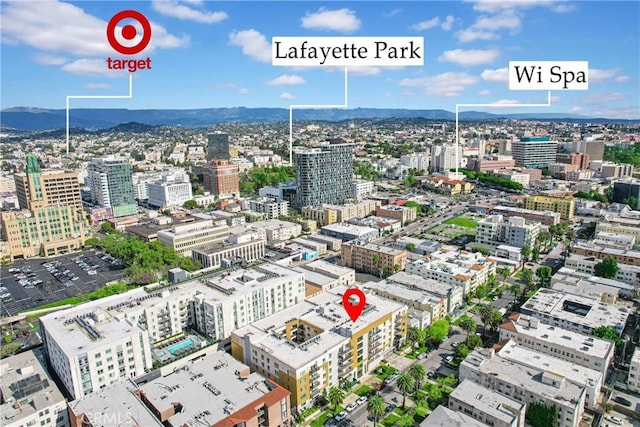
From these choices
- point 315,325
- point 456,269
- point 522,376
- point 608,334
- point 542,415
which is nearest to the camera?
point 542,415

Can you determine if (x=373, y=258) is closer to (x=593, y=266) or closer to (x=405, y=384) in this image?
(x=405, y=384)

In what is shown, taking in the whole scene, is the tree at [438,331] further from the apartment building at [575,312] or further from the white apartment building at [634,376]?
the white apartment building at [634,376]

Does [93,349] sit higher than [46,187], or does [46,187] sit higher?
[46,187]

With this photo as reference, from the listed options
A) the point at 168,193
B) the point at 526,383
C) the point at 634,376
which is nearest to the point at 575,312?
the point at 634,376

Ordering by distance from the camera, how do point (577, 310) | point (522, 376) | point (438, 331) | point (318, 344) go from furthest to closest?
1. point (577, 310)
2. point (438, 331)
3. point (318, 344)
4. point (522, 376)

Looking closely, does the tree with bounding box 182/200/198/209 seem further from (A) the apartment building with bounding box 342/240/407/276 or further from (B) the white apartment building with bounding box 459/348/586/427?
(B) the white apartment building with bounding box 459/348/586/427

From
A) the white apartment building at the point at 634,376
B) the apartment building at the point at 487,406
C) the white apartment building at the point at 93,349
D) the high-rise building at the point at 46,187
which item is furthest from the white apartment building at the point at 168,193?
the white apartment building at the point at 634,376

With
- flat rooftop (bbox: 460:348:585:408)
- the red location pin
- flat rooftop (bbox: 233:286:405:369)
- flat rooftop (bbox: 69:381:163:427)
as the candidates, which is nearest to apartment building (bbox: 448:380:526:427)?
flat rooftop (bbox: 460:348:585:408)

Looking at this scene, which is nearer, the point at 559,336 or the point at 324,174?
the point at 559,336
